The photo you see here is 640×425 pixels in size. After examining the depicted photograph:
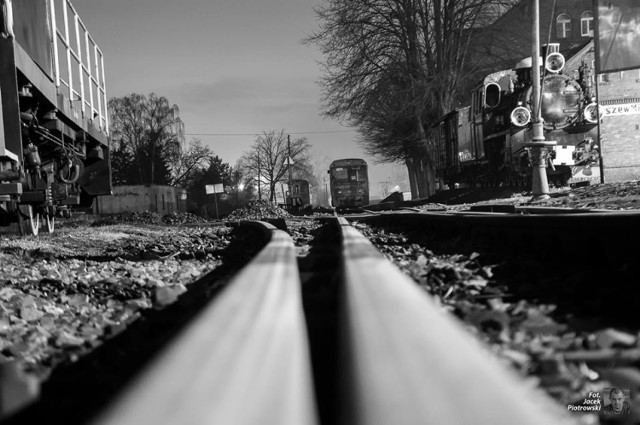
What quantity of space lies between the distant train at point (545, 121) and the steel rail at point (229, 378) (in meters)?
15.7

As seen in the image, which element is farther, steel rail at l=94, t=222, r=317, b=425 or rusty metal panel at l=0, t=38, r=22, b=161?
rusty metal panel at l=0, t=38, r=22, b=161

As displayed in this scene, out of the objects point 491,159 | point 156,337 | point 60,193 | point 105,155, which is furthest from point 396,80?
point 156,337

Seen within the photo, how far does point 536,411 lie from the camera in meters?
0.80

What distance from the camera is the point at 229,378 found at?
35.2 inches

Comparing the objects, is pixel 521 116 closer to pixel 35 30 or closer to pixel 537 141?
pixel 537 141

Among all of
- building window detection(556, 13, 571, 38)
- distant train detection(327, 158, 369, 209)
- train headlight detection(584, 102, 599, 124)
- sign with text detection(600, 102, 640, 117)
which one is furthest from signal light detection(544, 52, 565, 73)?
building window detection(556, 13, 571, 38)

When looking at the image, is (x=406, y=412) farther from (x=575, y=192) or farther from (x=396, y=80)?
(x=396, y=80)

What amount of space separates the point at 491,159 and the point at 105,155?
14152mm

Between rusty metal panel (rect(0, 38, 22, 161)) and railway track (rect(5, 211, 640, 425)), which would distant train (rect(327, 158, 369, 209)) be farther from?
railway track (rect(5, 211, 640, 425))

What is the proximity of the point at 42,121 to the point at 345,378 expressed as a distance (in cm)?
664

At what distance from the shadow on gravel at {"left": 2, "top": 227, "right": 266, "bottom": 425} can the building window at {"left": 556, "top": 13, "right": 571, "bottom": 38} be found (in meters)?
48.5

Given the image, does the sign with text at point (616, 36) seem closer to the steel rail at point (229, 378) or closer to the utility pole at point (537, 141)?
the utility pole at point (537, 141)

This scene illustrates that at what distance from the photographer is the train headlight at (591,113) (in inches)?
656

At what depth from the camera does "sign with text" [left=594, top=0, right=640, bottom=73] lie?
48.1 ft
